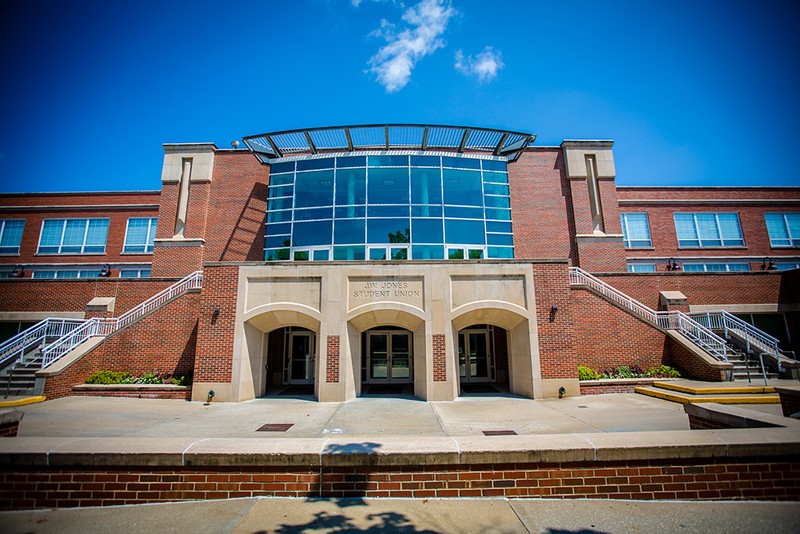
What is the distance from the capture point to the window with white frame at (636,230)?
26.7 meters

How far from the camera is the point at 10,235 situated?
27984 mm

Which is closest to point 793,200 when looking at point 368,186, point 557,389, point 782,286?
point 782,286

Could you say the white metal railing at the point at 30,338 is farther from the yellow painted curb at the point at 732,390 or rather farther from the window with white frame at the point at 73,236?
the yellow painted curb at the point at 732,390

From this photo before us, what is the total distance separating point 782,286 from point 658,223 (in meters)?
9.01

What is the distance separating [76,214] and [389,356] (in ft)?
91.4

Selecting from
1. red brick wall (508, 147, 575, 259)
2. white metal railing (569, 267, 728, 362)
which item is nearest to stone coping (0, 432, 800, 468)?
white metal railing (569, 267, 728, 362)

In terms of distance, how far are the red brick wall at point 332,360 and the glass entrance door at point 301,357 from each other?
4750 millimetres

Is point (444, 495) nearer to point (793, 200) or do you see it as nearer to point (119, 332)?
point (119, 332)

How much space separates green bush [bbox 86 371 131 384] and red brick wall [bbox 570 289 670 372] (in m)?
17.2

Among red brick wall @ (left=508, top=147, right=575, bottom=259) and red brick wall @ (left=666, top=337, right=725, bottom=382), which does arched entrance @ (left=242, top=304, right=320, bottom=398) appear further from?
red brick wall @ (left=666, top=337, right=725, bottom=382)

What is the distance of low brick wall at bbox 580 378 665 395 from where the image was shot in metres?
13.0

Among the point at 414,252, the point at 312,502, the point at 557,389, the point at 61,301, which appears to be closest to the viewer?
the point at 312,502

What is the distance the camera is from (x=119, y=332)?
576 inches

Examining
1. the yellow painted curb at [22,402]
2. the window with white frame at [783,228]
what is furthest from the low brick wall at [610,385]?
the window with white frame at [783,228]
